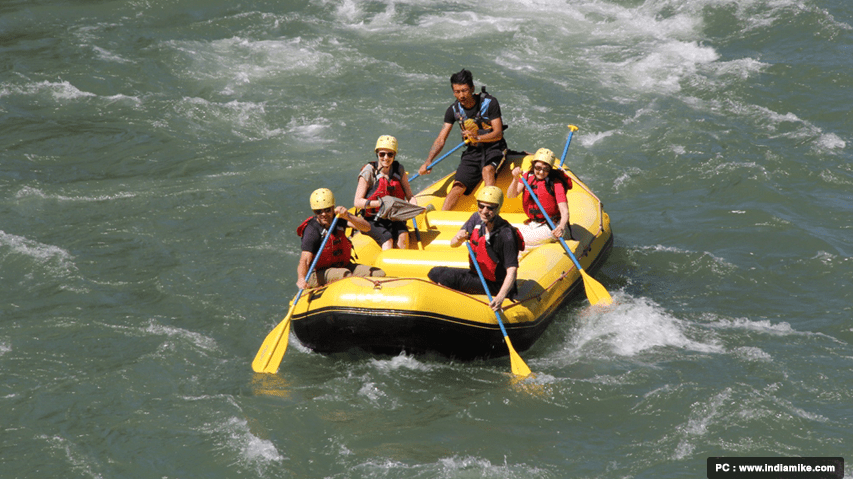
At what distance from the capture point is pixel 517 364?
6918mm

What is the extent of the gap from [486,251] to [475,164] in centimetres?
204

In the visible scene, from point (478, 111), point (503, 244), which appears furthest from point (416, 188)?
point (503, 244)

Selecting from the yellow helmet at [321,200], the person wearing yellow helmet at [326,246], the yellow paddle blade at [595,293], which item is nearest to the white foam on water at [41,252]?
the person wearing yellow helmet at [326,246]

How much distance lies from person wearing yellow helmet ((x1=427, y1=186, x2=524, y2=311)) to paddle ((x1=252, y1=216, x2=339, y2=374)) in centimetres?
94

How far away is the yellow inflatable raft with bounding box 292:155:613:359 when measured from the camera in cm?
679

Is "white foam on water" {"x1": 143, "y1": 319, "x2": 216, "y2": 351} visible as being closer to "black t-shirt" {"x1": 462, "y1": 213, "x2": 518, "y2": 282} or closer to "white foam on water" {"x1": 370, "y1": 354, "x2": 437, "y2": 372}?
"white foam on water" {"x1": 370, "y1": 354, "x2": 437, "y2": 372}

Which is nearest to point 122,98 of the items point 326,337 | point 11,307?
point 11,307

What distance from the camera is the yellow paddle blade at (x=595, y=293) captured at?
791 centimetres

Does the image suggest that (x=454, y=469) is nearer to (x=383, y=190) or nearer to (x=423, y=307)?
(x=423, y=307)

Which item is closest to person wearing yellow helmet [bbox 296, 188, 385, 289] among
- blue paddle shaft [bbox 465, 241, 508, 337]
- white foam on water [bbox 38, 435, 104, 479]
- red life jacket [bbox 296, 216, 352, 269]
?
red life jacket [bbox 296, 216, 352, 269]

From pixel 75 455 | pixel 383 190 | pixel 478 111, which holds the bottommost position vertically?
pixel 75 455

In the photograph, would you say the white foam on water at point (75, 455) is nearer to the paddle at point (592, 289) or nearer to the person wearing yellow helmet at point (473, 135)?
the person wearing yellow helmet at point (473, 135)

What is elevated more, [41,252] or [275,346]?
[275,346]

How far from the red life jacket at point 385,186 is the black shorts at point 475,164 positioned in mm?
1108
